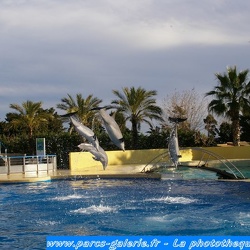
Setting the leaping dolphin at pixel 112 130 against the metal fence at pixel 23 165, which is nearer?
the leaping dolphin at pixel 112 130

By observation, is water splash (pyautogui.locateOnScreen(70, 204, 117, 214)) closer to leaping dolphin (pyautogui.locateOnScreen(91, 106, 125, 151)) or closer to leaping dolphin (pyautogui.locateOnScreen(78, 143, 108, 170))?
leaping dolphin (pyautogui.locateOnScreen(78, 143, 108, 170))

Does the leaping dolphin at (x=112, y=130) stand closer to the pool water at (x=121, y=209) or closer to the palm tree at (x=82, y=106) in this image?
the pool water at (x=121, y=209)

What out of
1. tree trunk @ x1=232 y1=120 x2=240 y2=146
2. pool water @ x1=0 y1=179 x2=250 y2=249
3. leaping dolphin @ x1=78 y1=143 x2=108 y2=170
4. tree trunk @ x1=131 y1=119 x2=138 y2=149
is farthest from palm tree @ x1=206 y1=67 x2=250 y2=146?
leaping dolphin @ x1=78 y1=143 x2=108 y2=170

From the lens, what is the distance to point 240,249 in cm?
388

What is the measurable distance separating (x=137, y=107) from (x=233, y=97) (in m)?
6.64

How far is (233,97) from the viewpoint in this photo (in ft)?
104

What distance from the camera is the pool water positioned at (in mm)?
9516

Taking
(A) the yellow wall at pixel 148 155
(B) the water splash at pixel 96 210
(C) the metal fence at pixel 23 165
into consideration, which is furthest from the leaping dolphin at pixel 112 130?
(A) the yellow wall at pixel 148 155

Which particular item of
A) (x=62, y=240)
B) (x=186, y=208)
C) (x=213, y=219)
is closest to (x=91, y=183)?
(x=186, y=208)

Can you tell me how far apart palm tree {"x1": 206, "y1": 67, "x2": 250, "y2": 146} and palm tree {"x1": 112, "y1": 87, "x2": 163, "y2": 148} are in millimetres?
4465

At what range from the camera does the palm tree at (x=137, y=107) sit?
34.1m

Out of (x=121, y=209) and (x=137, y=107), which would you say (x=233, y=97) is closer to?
(x=137, y=107)

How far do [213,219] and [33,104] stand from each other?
96.9 feet

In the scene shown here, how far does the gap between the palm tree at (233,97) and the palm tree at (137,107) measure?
446cm
